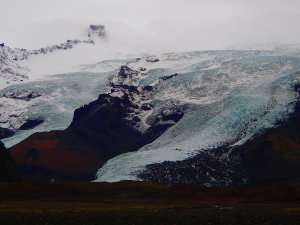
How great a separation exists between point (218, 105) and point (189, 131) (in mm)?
11165

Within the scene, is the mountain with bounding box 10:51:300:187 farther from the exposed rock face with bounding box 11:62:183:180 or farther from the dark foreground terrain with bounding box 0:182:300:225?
the dark foreground terrain with bounding box 0:182:300:225

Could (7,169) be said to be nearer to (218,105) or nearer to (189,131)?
(189,131)

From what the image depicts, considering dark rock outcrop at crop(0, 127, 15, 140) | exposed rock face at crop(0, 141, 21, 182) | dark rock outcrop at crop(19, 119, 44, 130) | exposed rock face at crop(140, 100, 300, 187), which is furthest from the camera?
dark rock outcrop at crop(19, 119, 44, 130)

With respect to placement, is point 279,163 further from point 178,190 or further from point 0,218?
point 0,218

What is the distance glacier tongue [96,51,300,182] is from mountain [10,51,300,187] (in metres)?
0.22

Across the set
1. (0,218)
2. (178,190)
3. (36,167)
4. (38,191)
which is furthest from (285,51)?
(0,218)

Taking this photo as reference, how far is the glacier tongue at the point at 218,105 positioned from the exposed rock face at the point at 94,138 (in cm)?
598

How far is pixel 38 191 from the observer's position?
71562 millimetres

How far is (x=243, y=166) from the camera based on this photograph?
112 m

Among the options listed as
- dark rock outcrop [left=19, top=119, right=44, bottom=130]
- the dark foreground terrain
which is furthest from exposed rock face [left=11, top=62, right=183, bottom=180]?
the dark foreground terrain

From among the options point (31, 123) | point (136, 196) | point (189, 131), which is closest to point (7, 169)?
point (136, 196)

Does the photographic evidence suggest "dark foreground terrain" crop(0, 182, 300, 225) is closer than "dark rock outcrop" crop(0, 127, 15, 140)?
Yes

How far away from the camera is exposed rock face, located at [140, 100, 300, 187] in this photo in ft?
344

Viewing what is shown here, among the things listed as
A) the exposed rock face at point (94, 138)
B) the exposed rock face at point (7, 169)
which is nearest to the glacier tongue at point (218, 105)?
the exposed rock face at point (94, 138)
